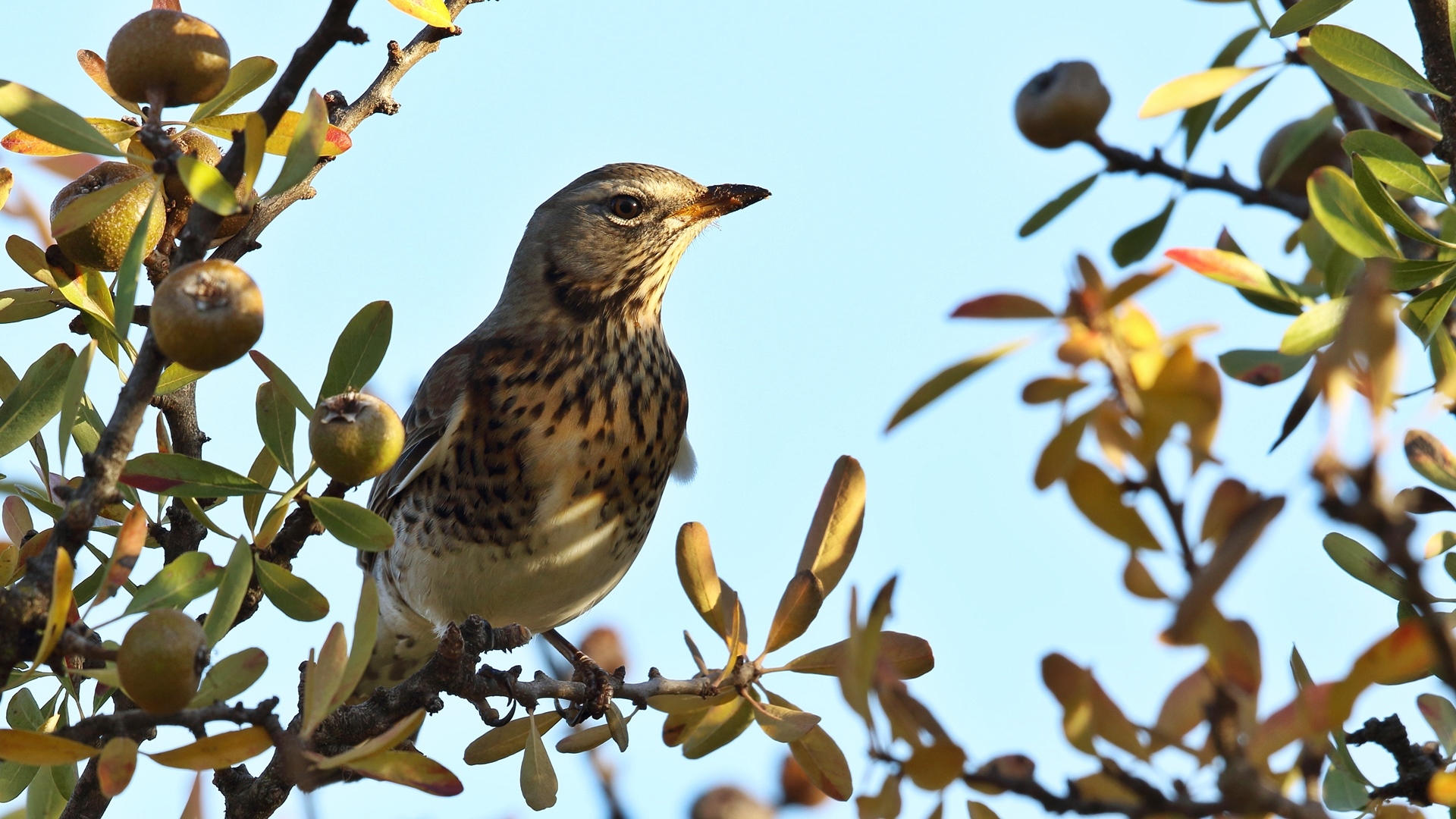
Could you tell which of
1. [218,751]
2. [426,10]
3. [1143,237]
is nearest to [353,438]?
[218,751]

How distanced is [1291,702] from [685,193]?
4.32 metres

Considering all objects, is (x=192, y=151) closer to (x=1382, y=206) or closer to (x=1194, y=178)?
(x=1194, y=178)

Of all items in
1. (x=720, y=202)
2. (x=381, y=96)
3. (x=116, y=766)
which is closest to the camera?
(x=116, y=766)

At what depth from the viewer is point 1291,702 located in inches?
45.2

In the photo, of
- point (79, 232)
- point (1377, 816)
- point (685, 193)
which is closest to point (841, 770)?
point (1377, 816)

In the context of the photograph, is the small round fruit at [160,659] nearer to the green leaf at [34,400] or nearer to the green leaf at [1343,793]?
the green leaf at [34,400]

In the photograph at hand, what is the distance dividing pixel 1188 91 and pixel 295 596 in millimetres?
1597

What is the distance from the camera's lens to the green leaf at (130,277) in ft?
5.72

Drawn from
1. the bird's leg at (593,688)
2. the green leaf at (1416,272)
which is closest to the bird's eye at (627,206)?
the bird's leg at (593,688)

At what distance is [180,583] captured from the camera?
74.0 inches

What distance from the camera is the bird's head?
16.5 ft

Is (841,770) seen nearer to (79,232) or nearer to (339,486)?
(339,486)

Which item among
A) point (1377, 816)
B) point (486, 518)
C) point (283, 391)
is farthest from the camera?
point (486, 518)

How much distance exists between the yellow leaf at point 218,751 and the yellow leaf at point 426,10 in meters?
1.23
